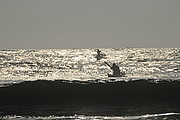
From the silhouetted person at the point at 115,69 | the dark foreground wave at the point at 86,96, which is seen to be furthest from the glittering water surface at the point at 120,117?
the silhouetted person at the point at 115,69

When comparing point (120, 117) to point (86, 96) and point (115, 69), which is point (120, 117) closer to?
point (86, 96)

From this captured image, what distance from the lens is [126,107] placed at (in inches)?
843

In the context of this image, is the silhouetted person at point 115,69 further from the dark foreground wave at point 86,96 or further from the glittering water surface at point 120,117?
the glittering water surface at point 120,117

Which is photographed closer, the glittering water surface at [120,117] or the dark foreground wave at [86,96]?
the glittering water surface at [120,117]

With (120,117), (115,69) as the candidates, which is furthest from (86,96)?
(115,69)

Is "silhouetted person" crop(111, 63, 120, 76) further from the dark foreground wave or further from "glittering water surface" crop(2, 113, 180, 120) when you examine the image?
"glittering water surface" crop(2, 113, 180, 120)

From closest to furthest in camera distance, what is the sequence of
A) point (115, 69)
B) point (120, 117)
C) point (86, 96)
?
point (120, 117) < point (86, 96) < point (115, 69)

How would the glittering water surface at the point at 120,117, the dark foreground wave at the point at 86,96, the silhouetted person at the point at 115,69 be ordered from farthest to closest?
the silhouetted person at the point at 115,69 → the dark foreground wave at the point at 86,96 → the glittering water surface at the point at 120,117

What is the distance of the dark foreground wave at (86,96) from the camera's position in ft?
71.5

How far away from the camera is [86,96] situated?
2323 centimetres

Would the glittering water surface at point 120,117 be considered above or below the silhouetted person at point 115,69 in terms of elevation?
below

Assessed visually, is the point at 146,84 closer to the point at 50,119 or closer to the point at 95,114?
the point at 95,114

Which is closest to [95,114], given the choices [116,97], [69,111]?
[69,111]

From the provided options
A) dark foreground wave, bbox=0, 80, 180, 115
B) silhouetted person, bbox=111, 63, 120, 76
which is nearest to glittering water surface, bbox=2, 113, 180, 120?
dark foreground wave, bbox=0, 80, 180, 115
